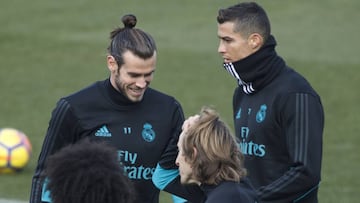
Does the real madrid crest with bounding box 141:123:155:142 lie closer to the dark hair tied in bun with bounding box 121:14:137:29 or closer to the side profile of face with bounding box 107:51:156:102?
the side profile of face with bounding box 107:51:156:102

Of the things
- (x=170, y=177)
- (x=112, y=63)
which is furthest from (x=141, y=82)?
(x=170, y=177)

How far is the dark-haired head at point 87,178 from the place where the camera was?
15.0 ft

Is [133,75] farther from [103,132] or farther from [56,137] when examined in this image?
[56,137]

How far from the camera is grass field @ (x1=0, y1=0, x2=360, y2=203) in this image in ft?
53.0

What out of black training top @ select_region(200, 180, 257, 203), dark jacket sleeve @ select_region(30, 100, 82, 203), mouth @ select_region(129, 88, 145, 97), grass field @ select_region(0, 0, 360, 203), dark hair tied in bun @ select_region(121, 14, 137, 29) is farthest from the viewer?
grass field @ select_region(0, 0, 360, 203)

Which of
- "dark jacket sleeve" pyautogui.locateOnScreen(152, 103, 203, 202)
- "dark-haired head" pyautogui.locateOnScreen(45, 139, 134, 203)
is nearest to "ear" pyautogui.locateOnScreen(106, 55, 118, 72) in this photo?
"dark jacket sleeve" pyautogui.locateOnScreen(152, 103, 203, 202)

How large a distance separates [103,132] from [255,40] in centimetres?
117

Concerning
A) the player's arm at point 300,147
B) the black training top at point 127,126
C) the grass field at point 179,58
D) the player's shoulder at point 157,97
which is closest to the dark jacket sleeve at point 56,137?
the black training top at point 127,126

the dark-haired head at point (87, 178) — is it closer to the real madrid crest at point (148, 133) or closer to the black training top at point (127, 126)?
the black training top at point (127, 126)

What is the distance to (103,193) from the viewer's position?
4.56 metres

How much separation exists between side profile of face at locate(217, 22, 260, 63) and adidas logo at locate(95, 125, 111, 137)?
0.94 m

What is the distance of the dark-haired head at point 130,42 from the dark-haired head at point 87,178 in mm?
1764

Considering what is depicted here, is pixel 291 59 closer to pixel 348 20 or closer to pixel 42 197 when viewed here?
pixel 348 20

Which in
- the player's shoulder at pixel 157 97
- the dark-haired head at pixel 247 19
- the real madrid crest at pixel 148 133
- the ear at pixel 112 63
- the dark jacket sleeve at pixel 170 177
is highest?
the dark-haired head at pixel 247 19
